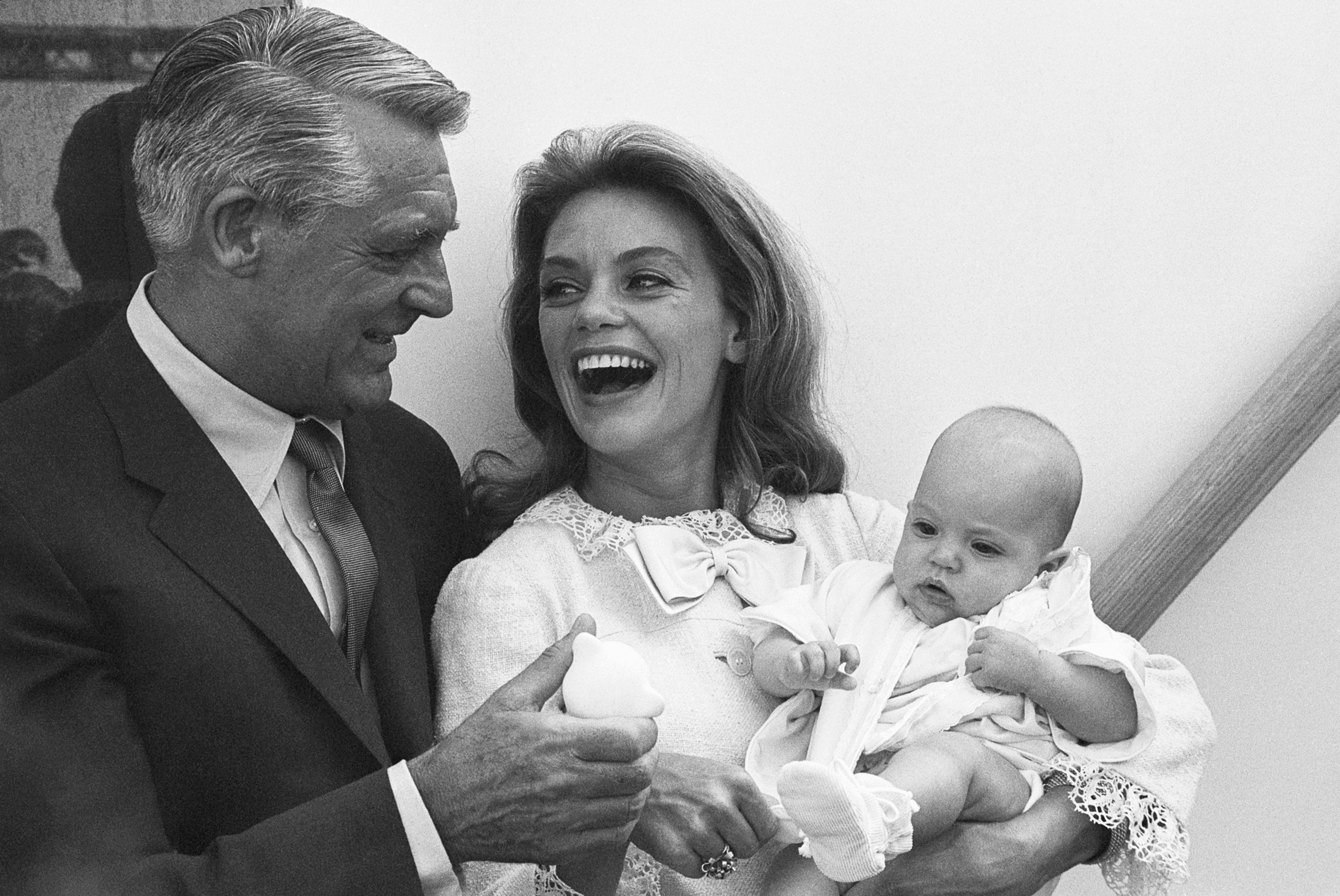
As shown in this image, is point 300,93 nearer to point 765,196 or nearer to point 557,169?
point 557,169

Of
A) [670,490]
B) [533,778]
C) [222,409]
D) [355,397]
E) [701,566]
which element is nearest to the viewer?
[533,778]

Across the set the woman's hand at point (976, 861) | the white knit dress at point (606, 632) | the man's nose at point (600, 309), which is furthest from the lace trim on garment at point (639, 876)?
the man's nose at point (600, 309)

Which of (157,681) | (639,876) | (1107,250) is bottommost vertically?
(639,876)

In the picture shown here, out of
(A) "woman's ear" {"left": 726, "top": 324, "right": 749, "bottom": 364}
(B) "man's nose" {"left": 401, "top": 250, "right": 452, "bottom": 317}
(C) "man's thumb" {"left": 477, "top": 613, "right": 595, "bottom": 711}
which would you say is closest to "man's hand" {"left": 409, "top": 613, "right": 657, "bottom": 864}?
(C) "man's thumb" {"left": 477, "top": 613, "right": 595, "bottom": 711}

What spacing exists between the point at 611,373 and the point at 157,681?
2.87 feet

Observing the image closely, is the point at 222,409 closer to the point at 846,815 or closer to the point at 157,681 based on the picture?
the point at 157,681

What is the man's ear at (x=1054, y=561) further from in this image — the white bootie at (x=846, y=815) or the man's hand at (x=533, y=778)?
the man's hand at (x=533, y=778)

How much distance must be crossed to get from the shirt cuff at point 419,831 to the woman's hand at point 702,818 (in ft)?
1.01

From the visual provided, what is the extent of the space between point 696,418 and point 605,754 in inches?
33.3

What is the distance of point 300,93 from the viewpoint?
2.06m

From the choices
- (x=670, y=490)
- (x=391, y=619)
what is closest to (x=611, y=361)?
(x=670, y=490)

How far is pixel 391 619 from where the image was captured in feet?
7.18

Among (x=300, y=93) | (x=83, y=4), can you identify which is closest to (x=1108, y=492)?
(x=300, y=93)

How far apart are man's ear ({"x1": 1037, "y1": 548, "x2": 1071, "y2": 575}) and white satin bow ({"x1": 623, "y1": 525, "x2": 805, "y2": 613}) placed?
387 mm
